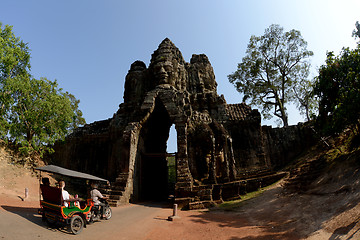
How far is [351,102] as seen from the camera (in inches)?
385

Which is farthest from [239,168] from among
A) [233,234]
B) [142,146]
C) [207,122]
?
[233,234]

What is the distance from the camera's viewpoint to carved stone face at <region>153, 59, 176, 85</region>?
20.7 meters

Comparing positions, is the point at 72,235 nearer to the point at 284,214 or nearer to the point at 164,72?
the point at 284,214

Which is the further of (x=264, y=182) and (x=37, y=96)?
(x=37, y=96)

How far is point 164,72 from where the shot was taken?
2078 centimetres

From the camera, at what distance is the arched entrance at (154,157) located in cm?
1745

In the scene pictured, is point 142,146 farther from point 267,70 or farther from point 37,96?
point 267,70

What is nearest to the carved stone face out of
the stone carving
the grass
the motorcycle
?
the stone carving

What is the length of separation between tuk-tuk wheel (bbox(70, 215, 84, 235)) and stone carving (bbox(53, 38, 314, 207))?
6.82 metres

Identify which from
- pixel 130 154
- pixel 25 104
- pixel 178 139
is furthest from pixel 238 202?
pixel 25 104

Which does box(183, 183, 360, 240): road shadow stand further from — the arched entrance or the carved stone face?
the carved stone face

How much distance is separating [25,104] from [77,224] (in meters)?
13.0

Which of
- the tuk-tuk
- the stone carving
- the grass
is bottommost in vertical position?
the grass

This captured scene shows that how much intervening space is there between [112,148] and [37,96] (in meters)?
6.98
